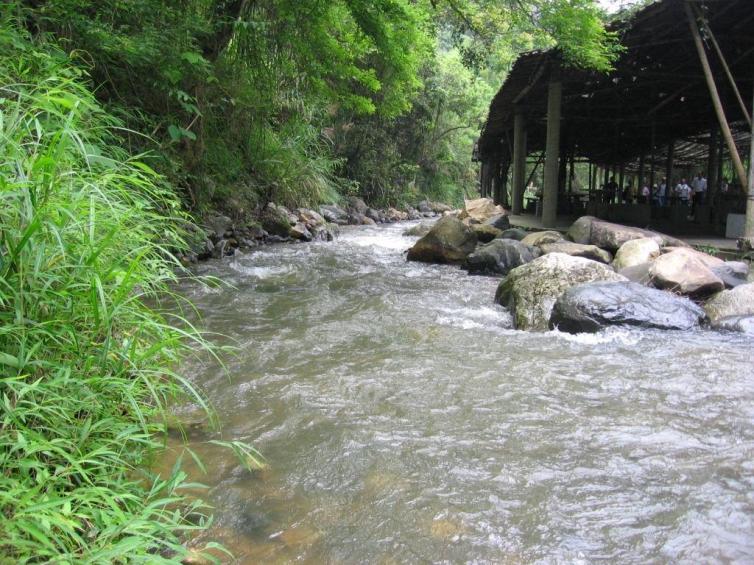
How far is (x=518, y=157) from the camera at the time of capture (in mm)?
17141

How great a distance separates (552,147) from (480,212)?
138 inches

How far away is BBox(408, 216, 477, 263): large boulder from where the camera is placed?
10820 millimetres

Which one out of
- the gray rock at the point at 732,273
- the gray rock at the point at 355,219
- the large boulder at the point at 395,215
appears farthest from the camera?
the large boulder at the point at 395,215

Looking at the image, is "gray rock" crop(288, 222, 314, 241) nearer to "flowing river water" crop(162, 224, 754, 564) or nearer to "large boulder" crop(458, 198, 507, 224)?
"large boulder" crop(458, 198, 507, 224)

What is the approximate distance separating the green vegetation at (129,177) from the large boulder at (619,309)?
3708 mm

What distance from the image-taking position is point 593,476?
10.2ft

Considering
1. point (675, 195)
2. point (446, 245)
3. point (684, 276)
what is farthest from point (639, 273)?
point (675, 195)

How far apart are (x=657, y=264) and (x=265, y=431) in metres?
5.78

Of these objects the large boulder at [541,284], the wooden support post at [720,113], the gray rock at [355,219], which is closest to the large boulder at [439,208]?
the gray rock at [355,219]

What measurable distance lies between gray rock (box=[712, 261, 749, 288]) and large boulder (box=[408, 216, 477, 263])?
4273mm

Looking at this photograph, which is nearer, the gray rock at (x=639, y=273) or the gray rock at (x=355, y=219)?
the gray rock at (x=639, y=273)

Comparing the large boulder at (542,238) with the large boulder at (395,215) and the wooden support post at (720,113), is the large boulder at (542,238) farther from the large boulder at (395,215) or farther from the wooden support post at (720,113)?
the large boulder at (395,215)

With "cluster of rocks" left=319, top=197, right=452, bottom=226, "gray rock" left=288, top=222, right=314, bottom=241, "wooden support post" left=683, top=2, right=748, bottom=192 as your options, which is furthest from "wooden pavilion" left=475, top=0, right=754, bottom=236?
"gray rock" left=288, top=222, right=314, bottom=241

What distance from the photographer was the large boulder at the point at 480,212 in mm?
15102
